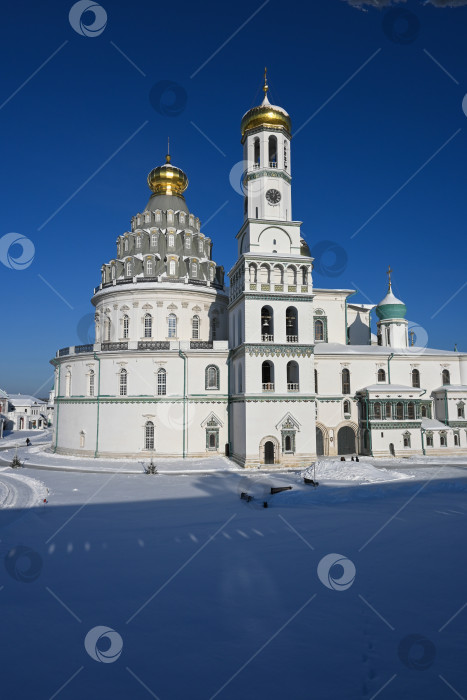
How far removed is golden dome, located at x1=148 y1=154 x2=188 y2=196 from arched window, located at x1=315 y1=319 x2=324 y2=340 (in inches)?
786

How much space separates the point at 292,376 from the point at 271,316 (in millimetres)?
4889

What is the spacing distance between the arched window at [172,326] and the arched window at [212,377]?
5.34 metres

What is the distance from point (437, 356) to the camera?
41.8 meters

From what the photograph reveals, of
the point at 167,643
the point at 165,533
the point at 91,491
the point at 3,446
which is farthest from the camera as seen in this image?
the point at 3,446

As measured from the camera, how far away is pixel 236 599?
10.4 meters

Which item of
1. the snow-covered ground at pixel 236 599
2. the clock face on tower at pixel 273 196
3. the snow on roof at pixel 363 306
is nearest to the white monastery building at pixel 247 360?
the clock face on tower at pixel 273 196

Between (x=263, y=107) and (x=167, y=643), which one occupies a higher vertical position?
(x=263, y=107)

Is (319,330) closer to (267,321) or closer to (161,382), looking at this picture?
(267,321)

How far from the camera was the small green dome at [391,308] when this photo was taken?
4559cm

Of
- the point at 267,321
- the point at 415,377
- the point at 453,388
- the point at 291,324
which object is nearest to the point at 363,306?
the point at 415,377

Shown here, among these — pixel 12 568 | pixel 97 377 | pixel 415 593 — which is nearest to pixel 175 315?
pixel 97 377

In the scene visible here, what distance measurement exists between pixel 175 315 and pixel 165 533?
2708 centimetres

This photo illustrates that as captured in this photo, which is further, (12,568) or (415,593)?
(12,568)

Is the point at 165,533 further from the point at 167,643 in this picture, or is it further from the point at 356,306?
the point at 356,306
